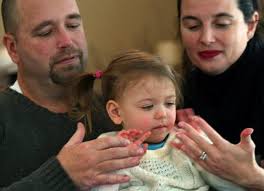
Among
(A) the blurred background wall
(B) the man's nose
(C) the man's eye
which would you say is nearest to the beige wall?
(A) the blurred background wall

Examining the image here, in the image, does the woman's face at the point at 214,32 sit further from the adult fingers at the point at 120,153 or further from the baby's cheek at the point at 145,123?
the adult fingers at the point at 120,153

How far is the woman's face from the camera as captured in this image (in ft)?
5.26

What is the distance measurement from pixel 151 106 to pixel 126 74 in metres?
0.14

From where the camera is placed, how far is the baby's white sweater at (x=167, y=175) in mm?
1366

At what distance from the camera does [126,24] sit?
3.70 meters

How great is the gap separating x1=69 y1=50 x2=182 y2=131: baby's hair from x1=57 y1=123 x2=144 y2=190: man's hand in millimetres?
195

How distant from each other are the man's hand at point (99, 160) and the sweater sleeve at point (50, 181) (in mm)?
17

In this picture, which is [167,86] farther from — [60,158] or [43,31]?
[43,31]

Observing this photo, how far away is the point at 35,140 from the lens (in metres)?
1.63

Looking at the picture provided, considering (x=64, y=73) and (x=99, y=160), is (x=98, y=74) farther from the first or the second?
(x=99, y=160)

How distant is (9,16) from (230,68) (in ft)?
2.82

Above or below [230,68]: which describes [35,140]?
below

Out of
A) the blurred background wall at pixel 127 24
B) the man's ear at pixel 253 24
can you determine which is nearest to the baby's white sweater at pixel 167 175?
the man's ear at pixel 253 24

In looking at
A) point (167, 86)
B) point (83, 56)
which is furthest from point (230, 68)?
point (83, 56)
